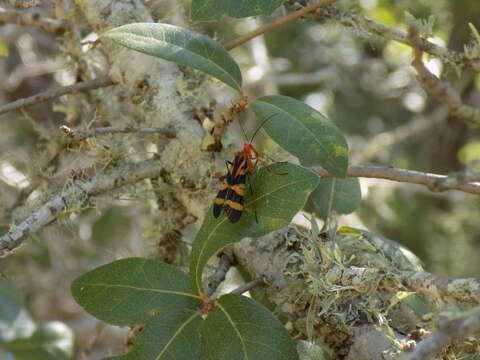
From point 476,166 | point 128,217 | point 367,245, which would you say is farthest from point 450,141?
point 367,245

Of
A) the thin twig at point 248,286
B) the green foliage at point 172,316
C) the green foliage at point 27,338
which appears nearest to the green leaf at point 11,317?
the green foliage at point 27,338

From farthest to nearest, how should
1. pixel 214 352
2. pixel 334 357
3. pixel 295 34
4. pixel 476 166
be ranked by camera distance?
pixel 295 34, pixel 476 166, pixel 334 357, pixel 214 352

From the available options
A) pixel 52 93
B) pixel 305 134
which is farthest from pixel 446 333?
pixel 52 93

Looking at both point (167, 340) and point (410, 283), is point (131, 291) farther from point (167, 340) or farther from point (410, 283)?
point (410, 283)

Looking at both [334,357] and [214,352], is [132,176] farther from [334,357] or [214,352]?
[334,357]

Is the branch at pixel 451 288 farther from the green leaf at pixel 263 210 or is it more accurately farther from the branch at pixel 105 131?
the branch at pixel 105 131

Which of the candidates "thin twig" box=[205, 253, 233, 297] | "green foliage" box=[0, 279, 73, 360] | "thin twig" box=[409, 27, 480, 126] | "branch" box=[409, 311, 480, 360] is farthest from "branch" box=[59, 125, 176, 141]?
"green foliage" box=[0, 279, 73, 360]
